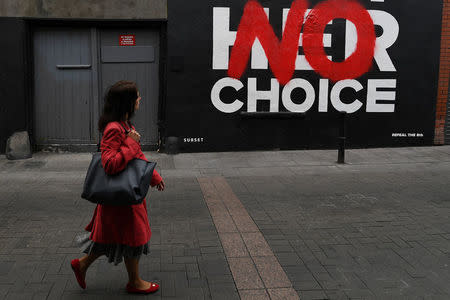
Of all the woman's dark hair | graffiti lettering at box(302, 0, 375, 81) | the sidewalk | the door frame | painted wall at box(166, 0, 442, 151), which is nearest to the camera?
the woman's dark hair

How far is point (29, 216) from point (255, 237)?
2.82 metres

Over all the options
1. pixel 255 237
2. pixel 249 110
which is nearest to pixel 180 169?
pixel 249 110

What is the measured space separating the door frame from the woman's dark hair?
6.74 m

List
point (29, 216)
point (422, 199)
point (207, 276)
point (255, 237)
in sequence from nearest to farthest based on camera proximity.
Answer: point (207, 276)
point (255, 237)
point (29, 216)
point (422, 199)

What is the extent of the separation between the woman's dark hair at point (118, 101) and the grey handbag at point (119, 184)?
0.29m

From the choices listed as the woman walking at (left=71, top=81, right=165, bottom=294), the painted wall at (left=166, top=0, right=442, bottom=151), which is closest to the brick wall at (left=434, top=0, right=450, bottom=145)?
the painted wall at (left=166, top=0, right=442, bottom=151)

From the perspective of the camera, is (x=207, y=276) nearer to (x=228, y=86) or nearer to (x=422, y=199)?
(x=422, y=199)

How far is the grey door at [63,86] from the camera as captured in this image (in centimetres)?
998

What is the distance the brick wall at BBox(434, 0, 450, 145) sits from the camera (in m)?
10.5

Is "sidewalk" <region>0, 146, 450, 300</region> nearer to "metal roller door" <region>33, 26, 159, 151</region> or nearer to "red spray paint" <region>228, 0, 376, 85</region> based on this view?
"metal roller door" <region>33, 26, 159, 151</region>

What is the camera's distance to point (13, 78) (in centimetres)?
964

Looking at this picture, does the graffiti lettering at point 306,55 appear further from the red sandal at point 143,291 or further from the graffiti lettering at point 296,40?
the red sandal at point 143,291

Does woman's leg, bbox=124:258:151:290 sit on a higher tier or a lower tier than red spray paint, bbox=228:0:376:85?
lower

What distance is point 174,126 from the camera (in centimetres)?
1009
